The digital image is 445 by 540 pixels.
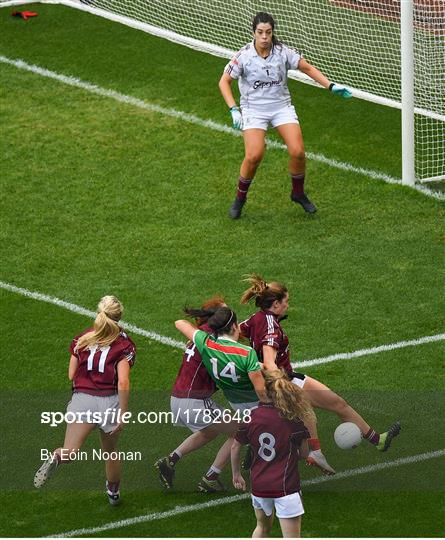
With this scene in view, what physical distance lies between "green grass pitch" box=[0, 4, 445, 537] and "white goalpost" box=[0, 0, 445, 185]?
0.27 m

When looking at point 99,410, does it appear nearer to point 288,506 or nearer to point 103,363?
point 103,363

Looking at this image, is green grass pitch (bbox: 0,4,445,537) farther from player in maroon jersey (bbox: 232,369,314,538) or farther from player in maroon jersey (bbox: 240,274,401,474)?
player in maroon jersey (bbox: 232,369,314,538)

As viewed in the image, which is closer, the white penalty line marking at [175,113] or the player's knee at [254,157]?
the player's knee at [254,157]

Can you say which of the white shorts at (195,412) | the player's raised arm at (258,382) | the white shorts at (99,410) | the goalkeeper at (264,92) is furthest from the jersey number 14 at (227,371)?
the goalkeeper at (264,92)

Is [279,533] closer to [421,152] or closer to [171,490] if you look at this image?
[171,490]

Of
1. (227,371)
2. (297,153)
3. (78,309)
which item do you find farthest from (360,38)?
(227,371)

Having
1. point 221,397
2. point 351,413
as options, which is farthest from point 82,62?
point 351,413

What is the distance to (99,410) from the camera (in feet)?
34.6

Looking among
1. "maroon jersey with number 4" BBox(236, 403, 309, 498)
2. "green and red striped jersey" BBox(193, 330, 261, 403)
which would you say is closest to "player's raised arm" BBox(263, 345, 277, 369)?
"green and red striped jersey" BBox(193, 330, 261, 403)

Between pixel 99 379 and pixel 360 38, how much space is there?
32.5ft

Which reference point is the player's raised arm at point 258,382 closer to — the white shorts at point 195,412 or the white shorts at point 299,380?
the white shorts at point 195,412

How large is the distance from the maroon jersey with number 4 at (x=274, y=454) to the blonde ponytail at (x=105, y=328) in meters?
1.42

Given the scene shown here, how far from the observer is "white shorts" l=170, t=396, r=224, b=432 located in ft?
35.7

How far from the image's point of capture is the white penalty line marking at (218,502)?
10438 mm
